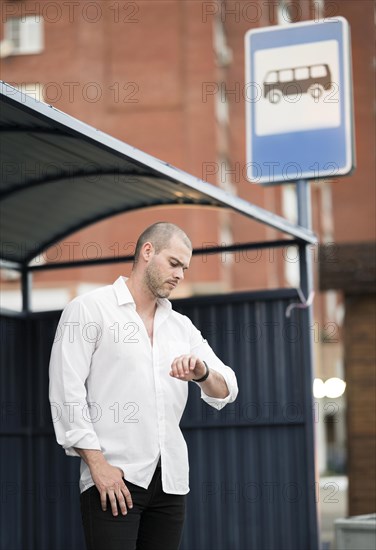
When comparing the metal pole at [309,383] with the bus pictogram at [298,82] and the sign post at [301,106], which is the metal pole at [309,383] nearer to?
the sign post at [301,106]

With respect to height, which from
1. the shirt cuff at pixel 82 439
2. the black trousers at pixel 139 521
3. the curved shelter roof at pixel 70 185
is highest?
the curved shelter roof at pixel 70 185

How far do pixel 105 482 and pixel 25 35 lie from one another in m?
25.7

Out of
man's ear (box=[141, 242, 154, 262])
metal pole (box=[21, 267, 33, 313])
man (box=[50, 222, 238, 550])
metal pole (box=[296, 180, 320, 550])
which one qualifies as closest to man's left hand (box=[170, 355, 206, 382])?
man (box=[50, 222, 238, 550])

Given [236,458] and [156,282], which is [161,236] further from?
[236,458]

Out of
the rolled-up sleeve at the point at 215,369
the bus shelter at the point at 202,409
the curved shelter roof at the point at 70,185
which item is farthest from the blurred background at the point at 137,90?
the rolled-up sleeve at the point at 215,369

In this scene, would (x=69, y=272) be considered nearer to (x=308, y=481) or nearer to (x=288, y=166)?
(x=288, y=166)

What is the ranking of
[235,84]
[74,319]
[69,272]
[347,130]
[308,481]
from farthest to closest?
1. [235,84]
2. [69,272]
3. [347,130]
4. [308,481]
5. [74,319]

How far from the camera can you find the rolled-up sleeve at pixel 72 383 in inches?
163

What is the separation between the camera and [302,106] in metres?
8.56

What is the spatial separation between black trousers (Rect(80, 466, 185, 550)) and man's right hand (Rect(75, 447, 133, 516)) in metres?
0.06

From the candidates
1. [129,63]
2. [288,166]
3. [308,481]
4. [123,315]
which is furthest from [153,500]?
[129,63]

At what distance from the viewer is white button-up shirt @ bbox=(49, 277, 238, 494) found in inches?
165

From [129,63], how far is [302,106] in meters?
20.8

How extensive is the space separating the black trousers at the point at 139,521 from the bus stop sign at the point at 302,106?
14.3ft
